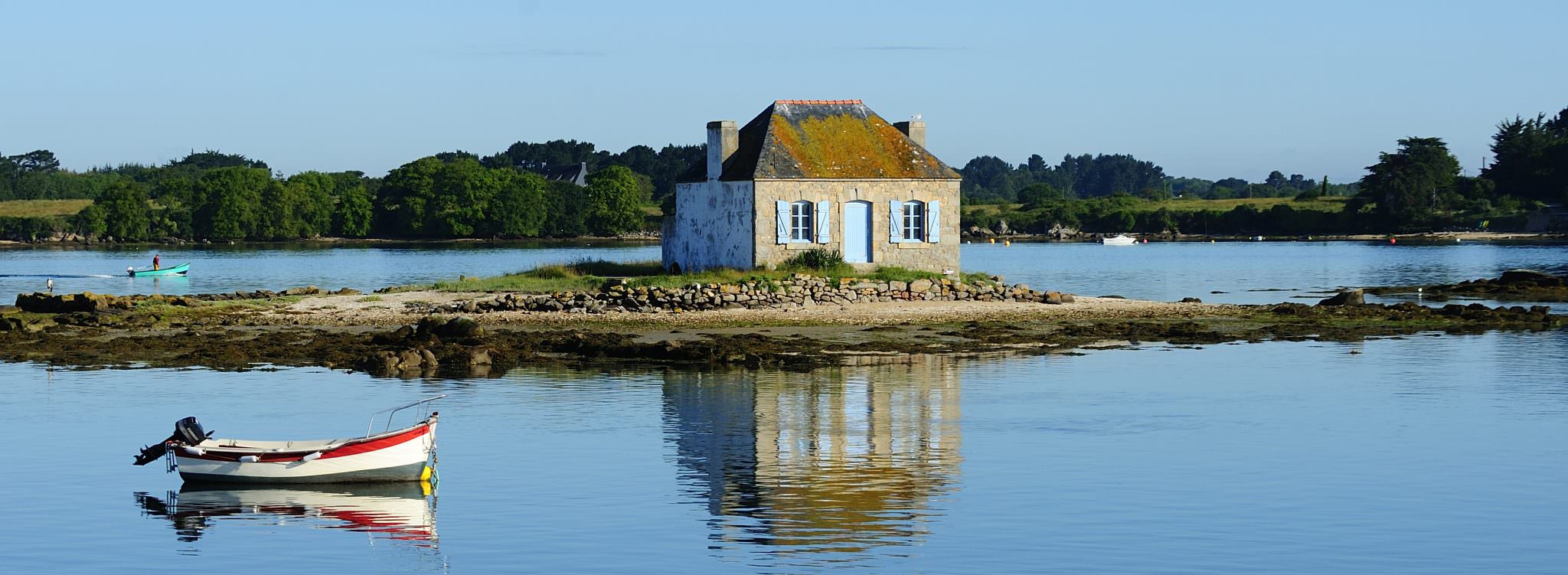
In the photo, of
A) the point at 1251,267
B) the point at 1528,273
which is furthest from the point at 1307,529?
the point at 1251,267

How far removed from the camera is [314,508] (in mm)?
18000

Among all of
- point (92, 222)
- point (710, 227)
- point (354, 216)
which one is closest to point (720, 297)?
point (710, 227)

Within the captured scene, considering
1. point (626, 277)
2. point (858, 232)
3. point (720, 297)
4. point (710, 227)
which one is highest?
point (710, 227)

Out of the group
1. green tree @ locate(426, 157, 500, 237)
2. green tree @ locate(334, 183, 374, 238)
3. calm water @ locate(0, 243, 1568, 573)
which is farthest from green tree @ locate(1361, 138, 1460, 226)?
calm water @ locate(0, 243, 1568, 573)

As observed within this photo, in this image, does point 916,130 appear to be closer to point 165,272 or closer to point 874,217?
point 874,217

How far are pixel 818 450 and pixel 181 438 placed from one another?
758 cm

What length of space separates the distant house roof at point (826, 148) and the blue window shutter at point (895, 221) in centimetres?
77

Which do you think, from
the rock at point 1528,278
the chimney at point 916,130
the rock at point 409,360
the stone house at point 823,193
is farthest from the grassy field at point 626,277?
the rock at point 1528,278

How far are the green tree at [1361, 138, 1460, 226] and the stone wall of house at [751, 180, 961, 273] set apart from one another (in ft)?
332

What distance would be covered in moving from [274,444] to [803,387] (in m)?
10.3

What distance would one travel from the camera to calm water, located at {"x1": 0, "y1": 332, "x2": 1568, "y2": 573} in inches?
599

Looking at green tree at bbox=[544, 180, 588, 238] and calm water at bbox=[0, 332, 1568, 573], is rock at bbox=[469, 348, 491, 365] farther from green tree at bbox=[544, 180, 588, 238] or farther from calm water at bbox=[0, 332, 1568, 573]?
green tree at bbox=[544, 180, 588, 238]

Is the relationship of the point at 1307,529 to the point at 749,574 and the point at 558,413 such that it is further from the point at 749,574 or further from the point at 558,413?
the point at 558,413

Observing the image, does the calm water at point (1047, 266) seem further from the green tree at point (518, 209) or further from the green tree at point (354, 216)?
the green tree at point (354, 216)
